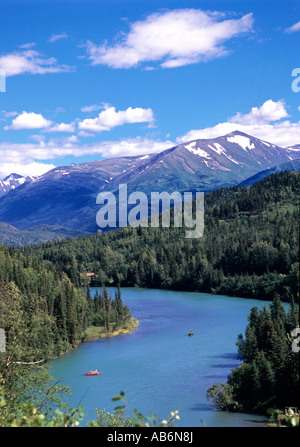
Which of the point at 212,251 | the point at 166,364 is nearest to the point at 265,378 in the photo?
the point at 166,364

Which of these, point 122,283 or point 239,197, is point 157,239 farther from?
point 239,197

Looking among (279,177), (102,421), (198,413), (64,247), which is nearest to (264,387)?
(198,413)

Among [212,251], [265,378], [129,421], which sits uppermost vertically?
[212,251]

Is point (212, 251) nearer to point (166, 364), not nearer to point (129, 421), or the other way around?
point (166, 364)

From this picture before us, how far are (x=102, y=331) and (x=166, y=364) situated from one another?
615 inches

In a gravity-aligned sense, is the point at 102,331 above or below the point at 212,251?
below

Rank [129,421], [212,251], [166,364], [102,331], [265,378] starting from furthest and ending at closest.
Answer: [212,251] → [102,331] → [166,364] → [265,378] → [129,421]

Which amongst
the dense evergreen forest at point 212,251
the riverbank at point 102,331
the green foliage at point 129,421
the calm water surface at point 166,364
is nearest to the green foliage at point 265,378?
the calm water surface at point 166,364

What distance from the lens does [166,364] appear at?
1469 inches

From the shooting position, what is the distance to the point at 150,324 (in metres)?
54.0

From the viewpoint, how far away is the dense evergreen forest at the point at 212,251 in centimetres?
6625

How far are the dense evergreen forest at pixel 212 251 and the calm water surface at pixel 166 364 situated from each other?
7799mm

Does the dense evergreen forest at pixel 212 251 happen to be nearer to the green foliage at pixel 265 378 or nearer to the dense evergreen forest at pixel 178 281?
the dense evergreen forest at pixel 178 281
